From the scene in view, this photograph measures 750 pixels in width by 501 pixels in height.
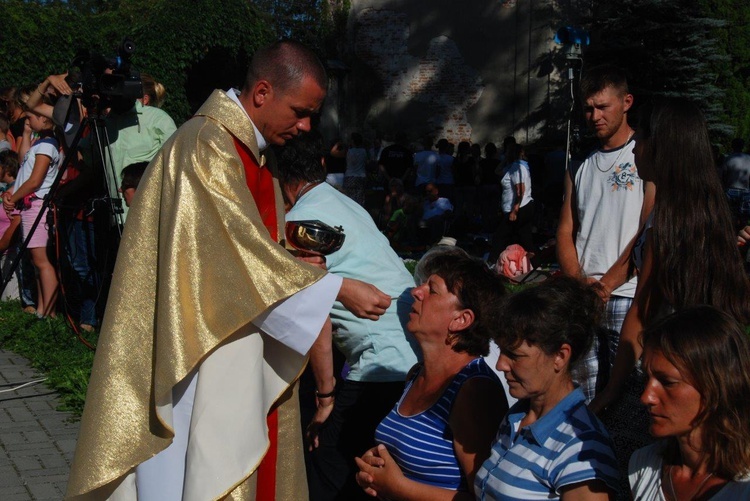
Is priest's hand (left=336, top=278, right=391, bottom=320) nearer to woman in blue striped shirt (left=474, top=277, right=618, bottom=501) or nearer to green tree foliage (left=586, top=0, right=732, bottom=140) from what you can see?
woman in blue striped shirt (left=474, top=277, right=618, bottom=501)

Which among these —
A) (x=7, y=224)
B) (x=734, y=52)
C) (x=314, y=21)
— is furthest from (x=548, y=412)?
(x=314, y=21)

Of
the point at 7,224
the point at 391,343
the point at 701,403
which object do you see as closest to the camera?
the point at 701,403

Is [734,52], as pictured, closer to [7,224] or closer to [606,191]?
[7,224]

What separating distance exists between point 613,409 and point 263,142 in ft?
5.02

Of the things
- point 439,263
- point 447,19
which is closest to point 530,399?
point 439,263

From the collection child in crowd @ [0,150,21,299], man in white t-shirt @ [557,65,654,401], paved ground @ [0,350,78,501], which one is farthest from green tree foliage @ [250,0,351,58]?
man in white t-shirt @ [557,65,654,401]

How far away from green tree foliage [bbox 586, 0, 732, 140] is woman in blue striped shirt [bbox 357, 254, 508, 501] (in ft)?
57.4

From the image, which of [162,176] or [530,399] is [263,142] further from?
Result: [530,399]

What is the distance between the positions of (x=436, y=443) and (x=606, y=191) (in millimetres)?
1697

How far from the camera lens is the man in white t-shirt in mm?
4371

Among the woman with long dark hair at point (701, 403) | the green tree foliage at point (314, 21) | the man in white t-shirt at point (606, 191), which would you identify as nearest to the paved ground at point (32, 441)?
the man in white t-shirt at point (606, 191)

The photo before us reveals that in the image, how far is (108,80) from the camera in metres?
6.46

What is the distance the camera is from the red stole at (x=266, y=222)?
3338 mm

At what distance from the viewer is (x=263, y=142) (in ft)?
11.1
